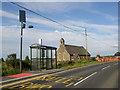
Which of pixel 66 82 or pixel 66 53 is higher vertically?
pixel 66 53

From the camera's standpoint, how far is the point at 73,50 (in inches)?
2894

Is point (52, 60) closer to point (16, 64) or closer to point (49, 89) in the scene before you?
point (16, 64)

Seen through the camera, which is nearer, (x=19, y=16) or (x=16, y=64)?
(x=19, y=16)

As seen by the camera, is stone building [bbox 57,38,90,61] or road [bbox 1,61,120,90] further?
stone building [bbox 57,38,90,61]

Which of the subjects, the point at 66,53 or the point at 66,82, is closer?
the point at 66,82

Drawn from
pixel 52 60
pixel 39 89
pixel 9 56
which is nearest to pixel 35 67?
pixel 52 60

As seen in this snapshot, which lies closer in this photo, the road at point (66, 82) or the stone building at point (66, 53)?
the road at point (66, 82)

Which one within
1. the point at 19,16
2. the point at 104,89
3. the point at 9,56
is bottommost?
the point at 104,89

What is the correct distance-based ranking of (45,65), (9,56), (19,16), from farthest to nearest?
(9,56)
(45,65)
(19,16)

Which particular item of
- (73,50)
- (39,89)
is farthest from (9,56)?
(73,50)

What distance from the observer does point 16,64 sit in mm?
20844

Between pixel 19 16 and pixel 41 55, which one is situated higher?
pixel 19 16

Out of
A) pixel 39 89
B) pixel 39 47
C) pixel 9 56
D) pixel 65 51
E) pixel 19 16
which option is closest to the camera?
pixel 39 89

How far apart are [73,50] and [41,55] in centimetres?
5561
